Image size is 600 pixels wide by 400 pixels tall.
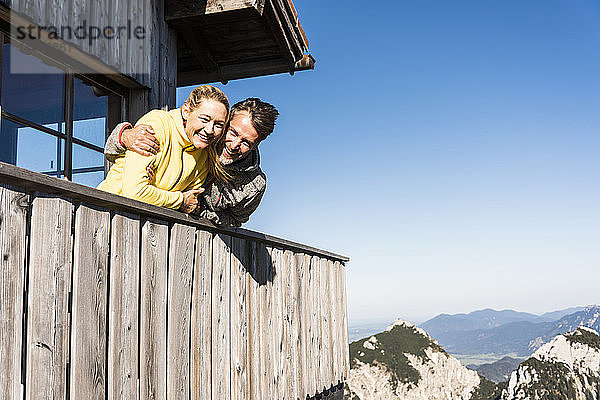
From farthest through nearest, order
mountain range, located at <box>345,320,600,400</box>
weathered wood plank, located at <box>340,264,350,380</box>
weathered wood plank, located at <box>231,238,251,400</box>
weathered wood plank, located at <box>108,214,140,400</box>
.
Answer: mountain range, located at <box>345,320,600,400</box>
weathered wood plank, located at <box>340,264,350,380</box>
weathered wood plank, located at <box>231,238,251,400</box>
weathered wood plank, located at <box>108,214,140,400</box>

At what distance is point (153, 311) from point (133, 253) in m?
0.33

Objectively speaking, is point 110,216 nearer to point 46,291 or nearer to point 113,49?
point 46,291

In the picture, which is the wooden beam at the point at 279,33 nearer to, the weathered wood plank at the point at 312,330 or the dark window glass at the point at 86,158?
the dark window glass at the point at 86,158

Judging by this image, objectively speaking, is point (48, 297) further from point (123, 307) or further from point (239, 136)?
point (239, 136)

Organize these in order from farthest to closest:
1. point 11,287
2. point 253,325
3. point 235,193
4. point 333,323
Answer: point 333,323 < point 253,325 < point 235,193 < point 11,287

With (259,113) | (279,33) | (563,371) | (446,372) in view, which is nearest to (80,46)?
(259,113)

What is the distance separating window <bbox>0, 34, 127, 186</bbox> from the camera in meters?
3.87

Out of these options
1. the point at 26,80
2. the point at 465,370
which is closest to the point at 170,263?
the point at 26,80

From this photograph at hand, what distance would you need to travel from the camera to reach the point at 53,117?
4.29m

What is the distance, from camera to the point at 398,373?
91.8 ft

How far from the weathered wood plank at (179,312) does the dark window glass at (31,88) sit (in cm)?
164

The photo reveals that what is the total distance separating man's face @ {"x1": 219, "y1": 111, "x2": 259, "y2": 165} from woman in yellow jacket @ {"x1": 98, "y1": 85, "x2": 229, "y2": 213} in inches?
2.7

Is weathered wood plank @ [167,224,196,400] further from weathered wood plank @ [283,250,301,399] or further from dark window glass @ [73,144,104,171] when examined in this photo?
dark window glass @ [73,144,104,171]

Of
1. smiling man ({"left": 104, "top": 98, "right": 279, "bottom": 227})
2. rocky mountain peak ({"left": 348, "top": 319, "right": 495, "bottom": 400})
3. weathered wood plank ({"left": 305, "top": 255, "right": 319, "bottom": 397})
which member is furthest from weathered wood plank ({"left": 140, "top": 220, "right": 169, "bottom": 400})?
rocky mountain peak ({"left": 348, "top": 319, "right": 495, "bottom": 400})
